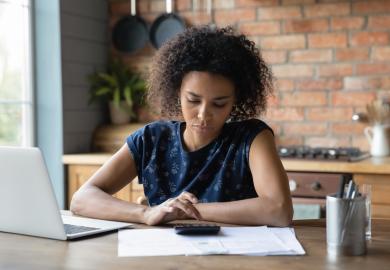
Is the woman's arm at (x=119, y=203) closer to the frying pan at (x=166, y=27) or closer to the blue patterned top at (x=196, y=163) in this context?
the blue patterned top at (x=196, y=163)

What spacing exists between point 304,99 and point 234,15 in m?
0.64

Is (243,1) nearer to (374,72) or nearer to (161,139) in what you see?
(374,72)

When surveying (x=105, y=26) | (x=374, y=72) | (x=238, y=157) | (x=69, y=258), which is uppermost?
(x=105, y=26)

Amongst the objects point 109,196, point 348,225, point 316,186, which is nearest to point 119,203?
point 109,196

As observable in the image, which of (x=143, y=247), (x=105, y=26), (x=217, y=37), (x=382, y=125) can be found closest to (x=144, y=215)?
(x=143, y=247)

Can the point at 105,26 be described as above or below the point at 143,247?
above

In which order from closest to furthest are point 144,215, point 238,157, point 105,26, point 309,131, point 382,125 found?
1. point 144,215
2. point 238,157
3. point 382,125
4. point 309,131
5. point 105,26

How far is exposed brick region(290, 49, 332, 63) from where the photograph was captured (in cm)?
354

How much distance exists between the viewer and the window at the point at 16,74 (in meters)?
3.50

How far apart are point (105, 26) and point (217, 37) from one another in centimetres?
Result: 204

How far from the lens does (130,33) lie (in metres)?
3.96

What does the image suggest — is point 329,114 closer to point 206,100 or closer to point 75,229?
point 206,100

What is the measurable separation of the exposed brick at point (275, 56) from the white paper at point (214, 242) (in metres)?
2.07

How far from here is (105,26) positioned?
400 cm
